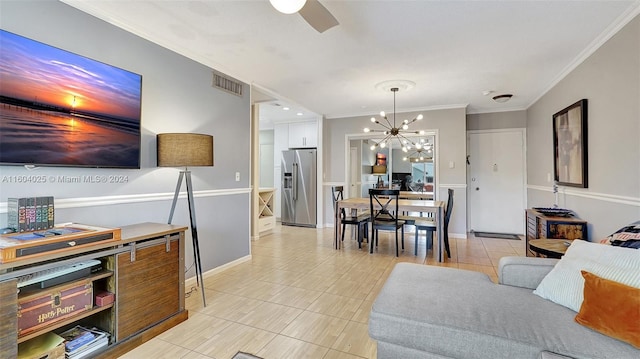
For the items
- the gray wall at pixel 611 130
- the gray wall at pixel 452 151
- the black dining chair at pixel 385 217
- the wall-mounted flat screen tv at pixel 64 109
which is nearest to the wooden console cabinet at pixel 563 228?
the gray wall at pixel 611 130

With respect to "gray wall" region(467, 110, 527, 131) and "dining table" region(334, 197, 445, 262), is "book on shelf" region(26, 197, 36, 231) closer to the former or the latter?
"dining table" region(334, 197, 445, 262)

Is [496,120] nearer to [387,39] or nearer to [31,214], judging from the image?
[387,39]

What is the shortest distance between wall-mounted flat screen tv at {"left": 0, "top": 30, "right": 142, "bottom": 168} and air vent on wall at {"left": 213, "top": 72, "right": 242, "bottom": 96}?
0.98 m

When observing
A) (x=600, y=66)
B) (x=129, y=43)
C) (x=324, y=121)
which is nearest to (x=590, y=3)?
(x=600, y=66)

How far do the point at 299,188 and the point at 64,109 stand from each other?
4.77m

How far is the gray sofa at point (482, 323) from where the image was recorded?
1.19 meters

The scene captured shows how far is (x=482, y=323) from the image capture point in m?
1.34

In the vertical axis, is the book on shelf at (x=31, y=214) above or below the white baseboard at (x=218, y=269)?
above

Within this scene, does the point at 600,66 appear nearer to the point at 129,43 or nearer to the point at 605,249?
the point at 605,249

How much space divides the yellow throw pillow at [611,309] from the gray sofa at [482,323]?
1.4 inches

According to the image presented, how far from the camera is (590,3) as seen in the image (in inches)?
84.0

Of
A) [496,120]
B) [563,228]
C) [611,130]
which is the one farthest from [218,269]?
[496,120]

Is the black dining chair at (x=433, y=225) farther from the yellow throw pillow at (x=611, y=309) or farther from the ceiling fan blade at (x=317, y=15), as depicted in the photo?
the ceiling fan blade at (x=317, y=15)

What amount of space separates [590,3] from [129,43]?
3.71 meters
